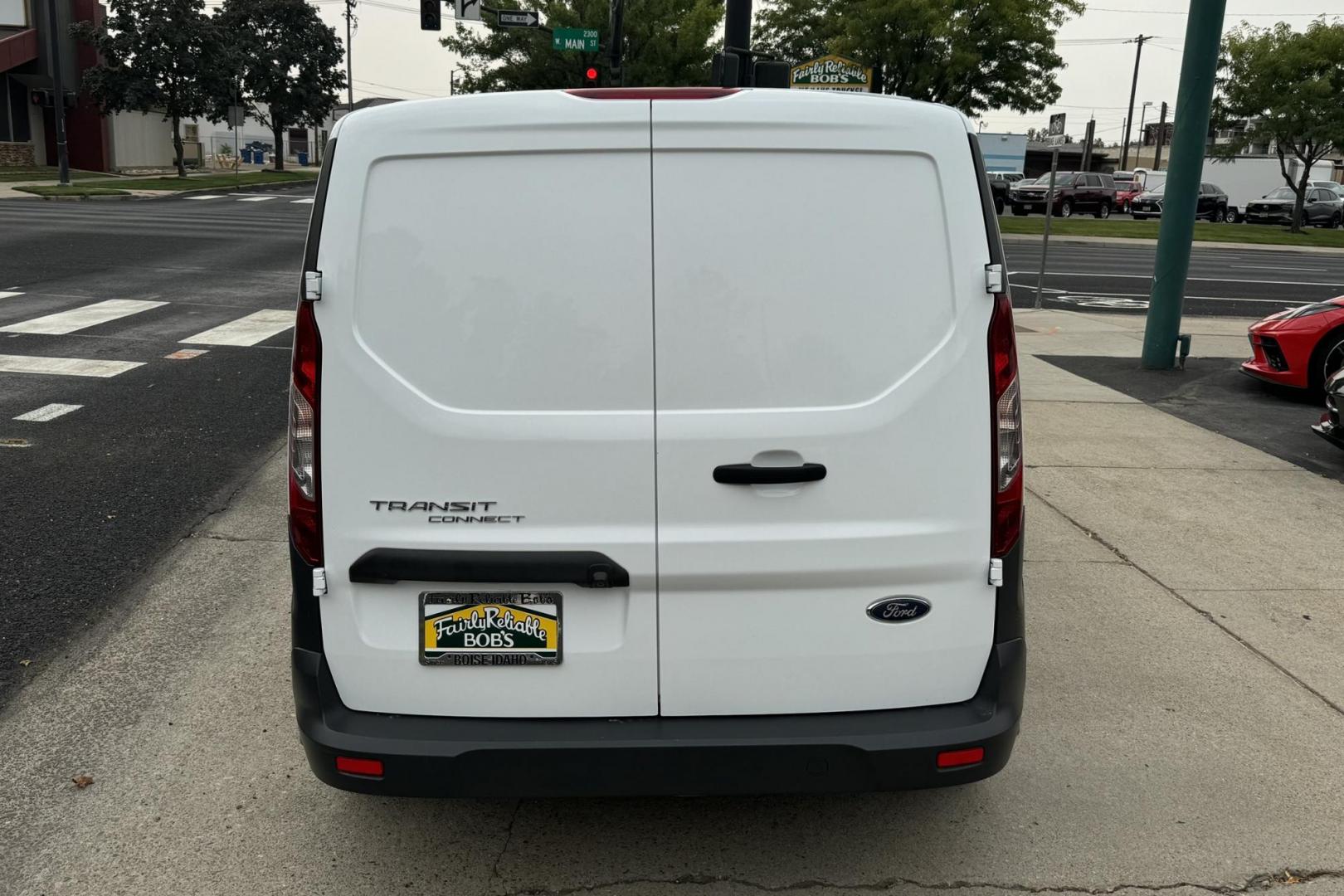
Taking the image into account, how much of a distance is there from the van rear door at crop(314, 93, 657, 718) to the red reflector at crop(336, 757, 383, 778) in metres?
0.44

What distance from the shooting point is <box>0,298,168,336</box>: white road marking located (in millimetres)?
11570

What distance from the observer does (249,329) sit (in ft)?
40.0

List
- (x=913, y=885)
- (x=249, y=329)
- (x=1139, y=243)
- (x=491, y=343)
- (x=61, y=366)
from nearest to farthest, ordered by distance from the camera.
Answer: (x=491, y=343), (x=913, y=885), (x=61, y=366), (x=249, y=329), (x=1139, y=243)

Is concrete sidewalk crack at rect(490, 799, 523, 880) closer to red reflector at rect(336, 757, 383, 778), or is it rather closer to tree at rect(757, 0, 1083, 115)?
red reflector at rect(336, 757, 383, 778)

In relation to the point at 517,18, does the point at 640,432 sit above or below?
below

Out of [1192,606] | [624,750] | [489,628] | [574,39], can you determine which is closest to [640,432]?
[489,628]

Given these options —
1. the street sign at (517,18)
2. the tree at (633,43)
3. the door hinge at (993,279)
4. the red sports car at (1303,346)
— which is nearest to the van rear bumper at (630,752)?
the door hinge at (993,279)

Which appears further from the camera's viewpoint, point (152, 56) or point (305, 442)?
point (152, 56)

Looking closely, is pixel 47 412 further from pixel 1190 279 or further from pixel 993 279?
pixel 1190 279

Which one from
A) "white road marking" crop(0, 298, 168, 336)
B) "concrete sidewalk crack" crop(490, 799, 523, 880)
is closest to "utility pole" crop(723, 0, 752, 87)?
"white road marking" crop(0, 298, 168, 336)

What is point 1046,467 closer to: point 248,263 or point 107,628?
point 107,628

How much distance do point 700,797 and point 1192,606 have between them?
2799 millimetres

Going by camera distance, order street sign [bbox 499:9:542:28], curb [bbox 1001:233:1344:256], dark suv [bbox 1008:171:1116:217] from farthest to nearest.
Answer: dark suv [bbox 1008:171:1116:217]
curb [bbox 1001:233:1344:256]
street sign [bbox 499:9:542:28]

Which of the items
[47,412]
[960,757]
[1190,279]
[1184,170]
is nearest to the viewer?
[960,757]
